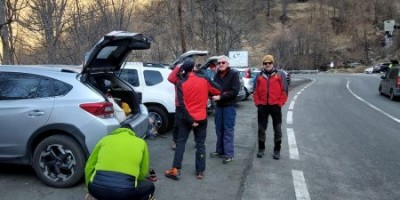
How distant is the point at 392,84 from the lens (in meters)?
20.2

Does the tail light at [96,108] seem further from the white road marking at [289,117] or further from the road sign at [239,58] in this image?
the road sign at [239,58]

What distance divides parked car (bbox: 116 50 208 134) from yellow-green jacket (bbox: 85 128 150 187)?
18.2 feet

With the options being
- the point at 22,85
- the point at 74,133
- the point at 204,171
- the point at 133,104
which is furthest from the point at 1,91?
the point at 204,171

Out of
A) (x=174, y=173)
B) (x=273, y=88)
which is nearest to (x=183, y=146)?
(x=174, y=173)

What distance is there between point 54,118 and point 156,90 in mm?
4368

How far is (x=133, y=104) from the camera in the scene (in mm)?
7238

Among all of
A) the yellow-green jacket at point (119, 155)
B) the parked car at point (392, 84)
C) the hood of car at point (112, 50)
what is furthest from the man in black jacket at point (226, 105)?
the parked car at point (392, 84)

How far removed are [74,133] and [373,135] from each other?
278 inches

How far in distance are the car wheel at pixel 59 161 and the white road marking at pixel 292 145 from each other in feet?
12.5

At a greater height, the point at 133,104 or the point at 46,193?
the point at 133,104

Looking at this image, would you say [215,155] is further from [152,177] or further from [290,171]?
[152,177]

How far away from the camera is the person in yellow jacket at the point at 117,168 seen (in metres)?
4.18

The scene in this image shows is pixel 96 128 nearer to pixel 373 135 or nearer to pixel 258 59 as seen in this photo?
pixel 373 135

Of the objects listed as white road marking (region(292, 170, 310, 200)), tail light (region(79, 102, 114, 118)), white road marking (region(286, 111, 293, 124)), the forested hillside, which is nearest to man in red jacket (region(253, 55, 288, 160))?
white road marking (region(292, 170, 310, 200))
